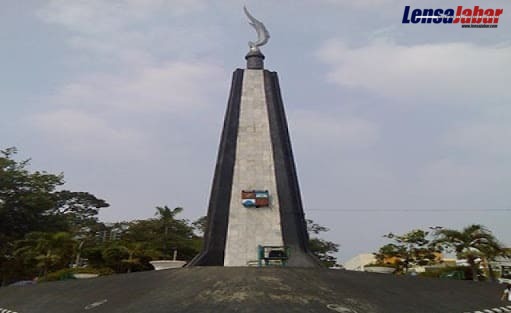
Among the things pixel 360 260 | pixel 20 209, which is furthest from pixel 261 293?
pixel 360 260

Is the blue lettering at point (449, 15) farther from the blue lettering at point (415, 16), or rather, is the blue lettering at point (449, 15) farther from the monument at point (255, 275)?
the monument at point (255, 275)

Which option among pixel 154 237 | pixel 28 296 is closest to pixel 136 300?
pixel 28 296

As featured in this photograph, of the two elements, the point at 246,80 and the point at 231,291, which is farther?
the point at 246,80

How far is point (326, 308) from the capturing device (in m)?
15.7

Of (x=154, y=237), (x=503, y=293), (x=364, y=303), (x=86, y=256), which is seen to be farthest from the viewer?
(x=154, y=237)

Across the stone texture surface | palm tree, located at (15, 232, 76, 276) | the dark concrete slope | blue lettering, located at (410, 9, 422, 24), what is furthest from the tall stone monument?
palm tree, located at (15, 232, 76, 276)

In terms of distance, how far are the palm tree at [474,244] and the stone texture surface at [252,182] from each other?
11163mm

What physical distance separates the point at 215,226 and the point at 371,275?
36.5 ft

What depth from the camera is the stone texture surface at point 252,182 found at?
97.2ft

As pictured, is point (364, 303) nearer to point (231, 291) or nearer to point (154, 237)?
point (231, 291)

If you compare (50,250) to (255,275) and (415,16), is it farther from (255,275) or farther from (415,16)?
(415,16)

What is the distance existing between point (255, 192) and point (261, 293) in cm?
1414

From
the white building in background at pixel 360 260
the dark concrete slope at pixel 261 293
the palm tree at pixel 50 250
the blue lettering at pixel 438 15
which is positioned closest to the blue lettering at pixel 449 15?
the blue lettering at pixel 438 15

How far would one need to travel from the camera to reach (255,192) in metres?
30.7
